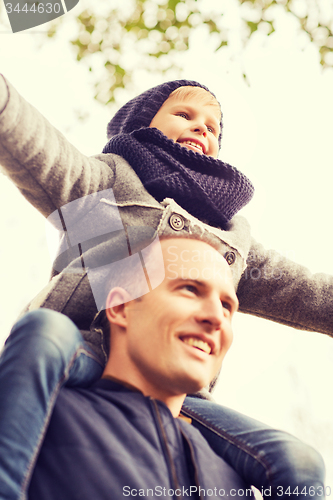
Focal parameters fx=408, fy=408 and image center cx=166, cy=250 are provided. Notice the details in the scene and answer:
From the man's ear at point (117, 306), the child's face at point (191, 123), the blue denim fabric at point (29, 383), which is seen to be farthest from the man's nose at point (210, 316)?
the child's face at point (191, 123)

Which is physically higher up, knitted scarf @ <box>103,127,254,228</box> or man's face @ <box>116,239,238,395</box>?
knitted scarf @ <box>103,127,254,228</box>

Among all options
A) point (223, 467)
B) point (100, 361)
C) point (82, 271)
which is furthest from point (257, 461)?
point (82, 271)

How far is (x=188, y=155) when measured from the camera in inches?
55.5

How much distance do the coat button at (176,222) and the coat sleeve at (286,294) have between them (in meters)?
0.42

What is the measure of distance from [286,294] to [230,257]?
0.35 m

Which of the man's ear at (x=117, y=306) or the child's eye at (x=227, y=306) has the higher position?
the man's ear at (x=117, y=306)

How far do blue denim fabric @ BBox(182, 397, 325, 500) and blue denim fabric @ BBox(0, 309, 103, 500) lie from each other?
478 millimetres

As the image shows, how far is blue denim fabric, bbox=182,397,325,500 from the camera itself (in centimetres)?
100

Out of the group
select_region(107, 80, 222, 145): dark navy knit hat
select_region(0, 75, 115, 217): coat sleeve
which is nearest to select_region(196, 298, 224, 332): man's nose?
select_region(0, 75, 115, 217): coat sleeve

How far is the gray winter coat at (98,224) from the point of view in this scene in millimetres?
1138

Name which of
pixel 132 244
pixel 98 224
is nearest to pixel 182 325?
pixel 132 244

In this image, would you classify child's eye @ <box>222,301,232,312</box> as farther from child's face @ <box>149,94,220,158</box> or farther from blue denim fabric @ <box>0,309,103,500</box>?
child's face @ <box>149,94,220,158</box>

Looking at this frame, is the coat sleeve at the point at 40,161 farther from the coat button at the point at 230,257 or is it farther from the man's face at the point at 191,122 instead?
the coat button at the point at 230,257

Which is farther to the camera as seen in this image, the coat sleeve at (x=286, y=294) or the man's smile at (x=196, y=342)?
the coat sleeve at (x=286, y=294)
